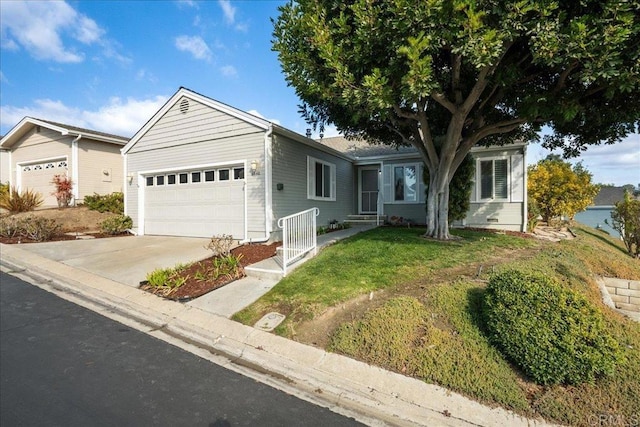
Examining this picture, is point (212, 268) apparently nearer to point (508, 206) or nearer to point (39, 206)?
point (508, 206)

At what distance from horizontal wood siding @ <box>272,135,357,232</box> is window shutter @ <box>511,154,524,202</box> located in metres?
6.59

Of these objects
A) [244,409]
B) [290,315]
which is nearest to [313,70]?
[290,315]

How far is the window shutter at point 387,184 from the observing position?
13.2m

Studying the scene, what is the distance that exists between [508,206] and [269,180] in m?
8.92

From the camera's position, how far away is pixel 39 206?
15.1 meters

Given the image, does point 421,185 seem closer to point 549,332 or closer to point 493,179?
point 493,179

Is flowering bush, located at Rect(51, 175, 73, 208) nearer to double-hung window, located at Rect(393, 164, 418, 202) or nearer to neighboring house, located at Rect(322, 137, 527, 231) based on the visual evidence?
neighboring house, located at Rect(322, 137, 527, 231)

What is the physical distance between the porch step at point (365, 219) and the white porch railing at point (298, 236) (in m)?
6.19

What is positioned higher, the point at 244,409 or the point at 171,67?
the point at 171,67

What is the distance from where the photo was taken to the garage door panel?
9.66 meters

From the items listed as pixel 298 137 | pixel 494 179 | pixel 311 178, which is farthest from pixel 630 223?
pixel 298 137

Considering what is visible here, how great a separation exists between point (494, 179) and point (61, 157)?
19859 mm

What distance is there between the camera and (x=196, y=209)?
1047cm

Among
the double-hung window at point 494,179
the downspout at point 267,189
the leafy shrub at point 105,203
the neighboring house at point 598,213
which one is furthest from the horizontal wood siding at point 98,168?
the neighboring house at point 598,213
